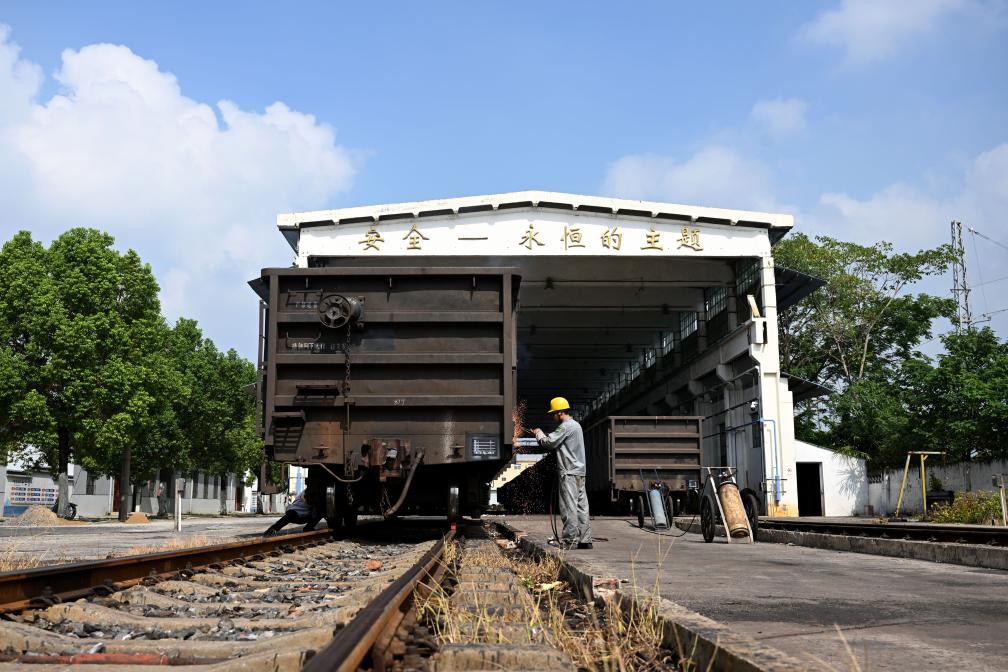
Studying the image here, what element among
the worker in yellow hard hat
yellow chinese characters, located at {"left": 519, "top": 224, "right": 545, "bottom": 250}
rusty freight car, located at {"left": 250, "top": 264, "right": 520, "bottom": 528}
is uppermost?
yellow chinese characters, located at {"left": 519, "top": 224, "right": 545, "bottom": 250}

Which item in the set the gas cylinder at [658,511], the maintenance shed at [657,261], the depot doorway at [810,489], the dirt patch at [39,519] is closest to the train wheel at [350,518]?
the gas cylinder at [658,511]

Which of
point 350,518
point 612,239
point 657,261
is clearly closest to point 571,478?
point 350,518

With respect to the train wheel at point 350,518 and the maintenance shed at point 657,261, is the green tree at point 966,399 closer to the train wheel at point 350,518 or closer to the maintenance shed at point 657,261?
the maintenance shed at point 657,261

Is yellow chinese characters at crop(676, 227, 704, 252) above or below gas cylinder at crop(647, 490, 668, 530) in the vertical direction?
above

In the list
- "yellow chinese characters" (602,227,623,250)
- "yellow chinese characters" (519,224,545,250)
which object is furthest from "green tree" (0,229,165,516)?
"yellow chinese characters" (602,227,623,250)

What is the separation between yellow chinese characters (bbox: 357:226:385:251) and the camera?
26.0m

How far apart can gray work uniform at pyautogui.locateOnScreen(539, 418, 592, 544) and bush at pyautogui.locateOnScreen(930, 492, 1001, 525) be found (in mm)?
11624

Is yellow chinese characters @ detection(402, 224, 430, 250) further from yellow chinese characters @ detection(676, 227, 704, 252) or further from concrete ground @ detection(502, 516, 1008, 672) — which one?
concrete ground @ detection(502, 516, 1008, 672)

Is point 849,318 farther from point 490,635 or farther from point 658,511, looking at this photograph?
point 490,635

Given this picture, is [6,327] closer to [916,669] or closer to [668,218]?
[668,218]

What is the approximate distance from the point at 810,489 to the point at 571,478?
89.5 feet

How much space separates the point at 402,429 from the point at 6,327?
2545 centimetres

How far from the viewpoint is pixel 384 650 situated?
10.3 feet

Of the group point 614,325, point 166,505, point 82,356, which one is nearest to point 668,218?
point 614,325
